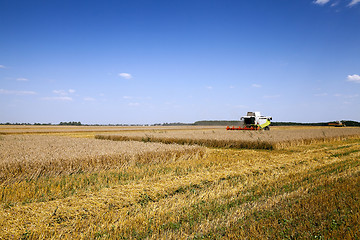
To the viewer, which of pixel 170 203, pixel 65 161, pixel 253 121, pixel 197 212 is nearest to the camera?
pixel 197 212

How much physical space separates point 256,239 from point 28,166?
23.2ft

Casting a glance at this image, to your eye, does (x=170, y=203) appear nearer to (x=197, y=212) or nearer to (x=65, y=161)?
(x=197, y=212)

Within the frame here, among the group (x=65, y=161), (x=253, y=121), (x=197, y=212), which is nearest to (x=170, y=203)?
(x=197, y=212)

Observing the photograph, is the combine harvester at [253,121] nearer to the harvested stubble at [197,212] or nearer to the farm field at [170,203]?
the farm field at [170,203]

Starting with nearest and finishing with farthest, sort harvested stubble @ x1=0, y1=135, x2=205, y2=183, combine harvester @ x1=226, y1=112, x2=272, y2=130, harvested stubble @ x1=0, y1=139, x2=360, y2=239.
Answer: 1. harvested stubble @ x1=0, y1=139, x2=360, y2=239
2. harvested stubble @ x1=0, y1=135, x2=205, y2=183
3. combine harvester @ x1=226, y1=112, x2=272, y2=130

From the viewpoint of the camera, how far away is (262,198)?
5.52m

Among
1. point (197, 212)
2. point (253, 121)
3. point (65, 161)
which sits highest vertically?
point (253, 121)

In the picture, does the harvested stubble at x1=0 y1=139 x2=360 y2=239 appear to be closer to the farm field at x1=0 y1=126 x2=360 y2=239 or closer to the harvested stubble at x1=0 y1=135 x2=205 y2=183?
the farm field at x1=0 y1=126 x2=360 y2=239

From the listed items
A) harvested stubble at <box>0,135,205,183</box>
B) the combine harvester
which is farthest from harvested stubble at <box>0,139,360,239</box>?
the combine harvester

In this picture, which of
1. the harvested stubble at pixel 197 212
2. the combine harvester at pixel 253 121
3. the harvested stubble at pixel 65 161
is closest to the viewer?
the harvested stubble at pixel 197 212

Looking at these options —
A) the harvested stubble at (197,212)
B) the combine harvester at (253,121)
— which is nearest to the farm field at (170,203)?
the harvested stubble at (197,212)

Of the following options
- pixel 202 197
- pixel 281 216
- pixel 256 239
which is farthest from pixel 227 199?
pixel 256 239

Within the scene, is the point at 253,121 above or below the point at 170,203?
above

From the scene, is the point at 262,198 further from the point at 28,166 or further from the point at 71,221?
the point at 28,166
